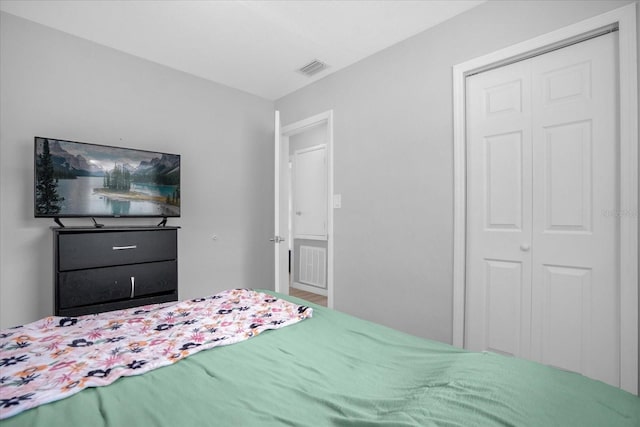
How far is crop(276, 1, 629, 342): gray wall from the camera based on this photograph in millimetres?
2129

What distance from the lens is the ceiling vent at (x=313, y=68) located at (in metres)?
2.96

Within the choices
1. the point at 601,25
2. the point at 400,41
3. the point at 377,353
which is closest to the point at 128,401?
the point at 377,353

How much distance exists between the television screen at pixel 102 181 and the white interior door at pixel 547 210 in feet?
8.51

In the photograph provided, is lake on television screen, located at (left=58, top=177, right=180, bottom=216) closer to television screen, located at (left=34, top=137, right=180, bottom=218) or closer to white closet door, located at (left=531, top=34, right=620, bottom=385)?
television screen, located at (left=34, top=137, right=180, bottom=218)

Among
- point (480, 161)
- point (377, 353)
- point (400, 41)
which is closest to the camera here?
point (377, 353)

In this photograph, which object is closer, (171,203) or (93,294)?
(93,294)

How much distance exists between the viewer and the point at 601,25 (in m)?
1.66

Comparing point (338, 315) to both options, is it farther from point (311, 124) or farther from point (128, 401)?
point (311, 124)

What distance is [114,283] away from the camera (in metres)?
2.35

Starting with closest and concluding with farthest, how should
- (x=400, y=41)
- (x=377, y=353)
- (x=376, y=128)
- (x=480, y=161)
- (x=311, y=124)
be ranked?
(x=377, y=353) < (x=480, y=161) < (x=400, y=41) < (x=376, y=128) < (x=311, y=124)

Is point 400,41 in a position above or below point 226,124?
above

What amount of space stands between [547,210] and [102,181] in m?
3.23

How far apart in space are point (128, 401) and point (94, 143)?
8.39 ft

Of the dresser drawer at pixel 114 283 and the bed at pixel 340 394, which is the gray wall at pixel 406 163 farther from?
the dresser drawer at pixel 114 283
